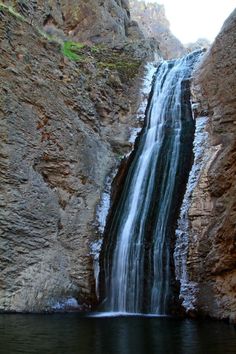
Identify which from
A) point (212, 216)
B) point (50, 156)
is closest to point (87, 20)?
point (50, 156)

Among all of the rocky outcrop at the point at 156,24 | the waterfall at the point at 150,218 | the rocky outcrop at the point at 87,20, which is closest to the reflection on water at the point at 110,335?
the waterfall at the point at 150,218

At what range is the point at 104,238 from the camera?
58.3ft

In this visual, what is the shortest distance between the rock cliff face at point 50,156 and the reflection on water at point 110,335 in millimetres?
2182

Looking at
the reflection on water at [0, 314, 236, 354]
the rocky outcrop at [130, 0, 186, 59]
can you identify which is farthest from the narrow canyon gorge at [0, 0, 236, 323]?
the rocky outcrop at [130, 0, 186, 59]

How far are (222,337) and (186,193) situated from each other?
25.4 feet

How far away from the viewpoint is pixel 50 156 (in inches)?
728

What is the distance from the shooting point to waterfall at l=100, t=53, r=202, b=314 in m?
15.5

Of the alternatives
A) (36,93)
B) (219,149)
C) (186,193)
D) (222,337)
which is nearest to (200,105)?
(219,149)

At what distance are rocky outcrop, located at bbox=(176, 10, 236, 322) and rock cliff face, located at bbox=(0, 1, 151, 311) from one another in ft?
13.0

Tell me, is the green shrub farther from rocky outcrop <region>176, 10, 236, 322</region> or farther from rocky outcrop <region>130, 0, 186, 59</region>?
rocky outcrop <region>130, 0, 186, 59</region>

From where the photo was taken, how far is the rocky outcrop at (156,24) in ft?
236

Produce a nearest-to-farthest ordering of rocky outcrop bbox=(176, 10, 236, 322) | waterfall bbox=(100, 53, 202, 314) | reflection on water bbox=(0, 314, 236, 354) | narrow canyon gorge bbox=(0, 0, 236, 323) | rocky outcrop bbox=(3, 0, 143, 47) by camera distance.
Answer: reflection on water bbox=(0, 314, 236, 354)
rocky outcrop bbox=(176, 10, 236, 322)
narrow canyon gorge bbox=(0, 0, 236, 323)
waterfall bbox=(100, 53, 202, 314)
rocky outcrop bbox=(3, 0, 143, 47)

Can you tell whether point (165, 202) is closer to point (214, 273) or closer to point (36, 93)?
point (214, 273)

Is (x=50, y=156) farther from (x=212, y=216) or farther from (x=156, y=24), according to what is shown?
(x=156, y=24)
